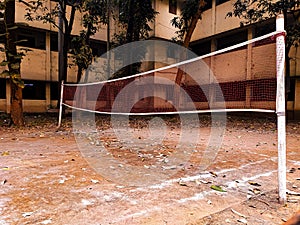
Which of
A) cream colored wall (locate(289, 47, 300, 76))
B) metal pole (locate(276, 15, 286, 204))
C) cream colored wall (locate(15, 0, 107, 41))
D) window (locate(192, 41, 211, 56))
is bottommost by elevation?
metal pole (locate(276, 15, 286, 204))

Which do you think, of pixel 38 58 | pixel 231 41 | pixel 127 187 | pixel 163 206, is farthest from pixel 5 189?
pixel 231 41

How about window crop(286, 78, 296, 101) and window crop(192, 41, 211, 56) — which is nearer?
window crop(286, 78, 296, 101)

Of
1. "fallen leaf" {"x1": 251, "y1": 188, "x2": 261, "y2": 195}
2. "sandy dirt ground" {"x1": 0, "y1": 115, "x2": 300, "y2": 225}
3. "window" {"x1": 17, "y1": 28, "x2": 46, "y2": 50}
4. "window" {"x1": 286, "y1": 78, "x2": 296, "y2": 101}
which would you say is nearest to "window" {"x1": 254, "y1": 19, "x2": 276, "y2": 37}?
"window" {"x1": 286, "y1": 78, "x2": 296, "y2": 101}

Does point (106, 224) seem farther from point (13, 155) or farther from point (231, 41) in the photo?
point (231, 41)

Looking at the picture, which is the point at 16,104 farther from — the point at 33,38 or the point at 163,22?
the point at 163,22

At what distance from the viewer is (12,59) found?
7.59m

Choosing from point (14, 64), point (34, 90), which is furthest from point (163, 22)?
point (14, 64)

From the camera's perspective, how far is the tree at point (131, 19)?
11.4m

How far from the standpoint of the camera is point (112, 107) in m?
6.93

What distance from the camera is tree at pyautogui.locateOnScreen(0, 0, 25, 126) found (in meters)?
7.36

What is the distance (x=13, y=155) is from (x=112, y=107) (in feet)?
10.9

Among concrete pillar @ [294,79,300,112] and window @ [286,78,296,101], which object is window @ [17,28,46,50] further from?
concrete pillar @ [294,79,300,112]

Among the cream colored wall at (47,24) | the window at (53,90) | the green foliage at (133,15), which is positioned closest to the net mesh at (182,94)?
the green foliage at (133,15)

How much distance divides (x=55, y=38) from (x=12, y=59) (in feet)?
25.2
